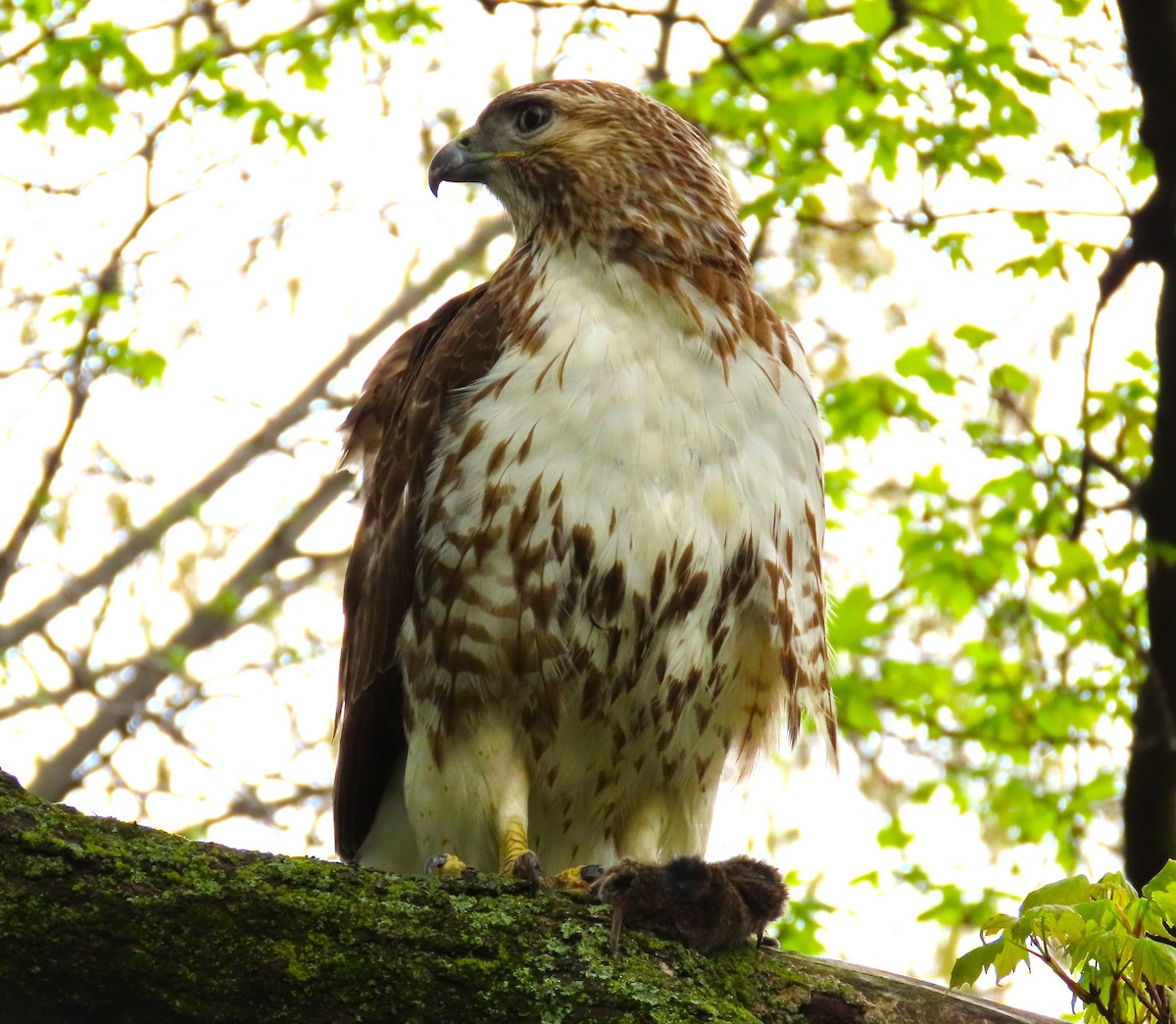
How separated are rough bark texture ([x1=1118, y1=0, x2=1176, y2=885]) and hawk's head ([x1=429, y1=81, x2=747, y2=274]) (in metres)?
1.89

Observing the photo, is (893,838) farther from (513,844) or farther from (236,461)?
(236,461)

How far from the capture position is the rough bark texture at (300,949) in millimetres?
2148

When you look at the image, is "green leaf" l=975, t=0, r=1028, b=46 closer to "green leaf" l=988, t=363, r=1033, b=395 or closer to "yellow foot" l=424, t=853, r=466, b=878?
"green leaf" l=988, t=363, r=1033, b=395

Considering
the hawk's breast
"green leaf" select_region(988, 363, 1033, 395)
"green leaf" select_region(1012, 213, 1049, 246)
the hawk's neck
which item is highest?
"green leaf" select_region(1012, 213, 1049, 246)

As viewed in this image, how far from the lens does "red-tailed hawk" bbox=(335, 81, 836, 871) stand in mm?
3588

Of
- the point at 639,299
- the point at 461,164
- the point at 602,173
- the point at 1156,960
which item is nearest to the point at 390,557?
the point at 639,299

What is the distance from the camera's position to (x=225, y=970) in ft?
7.25

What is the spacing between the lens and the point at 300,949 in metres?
2.27

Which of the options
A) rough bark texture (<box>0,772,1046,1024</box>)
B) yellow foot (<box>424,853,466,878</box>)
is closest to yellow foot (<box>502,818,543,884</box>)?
yellow foot (<box>424,853,466,878</box>)

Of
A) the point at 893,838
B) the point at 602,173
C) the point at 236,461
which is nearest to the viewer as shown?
the point at 602,173

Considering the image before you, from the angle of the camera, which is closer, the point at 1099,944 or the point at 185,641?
the point at 1099,944

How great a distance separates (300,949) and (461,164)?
2853mm

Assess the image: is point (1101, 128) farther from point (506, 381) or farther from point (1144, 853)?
point (506, 381)

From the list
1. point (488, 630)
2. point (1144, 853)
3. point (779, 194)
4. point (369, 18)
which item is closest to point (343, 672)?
point (488, 630)
